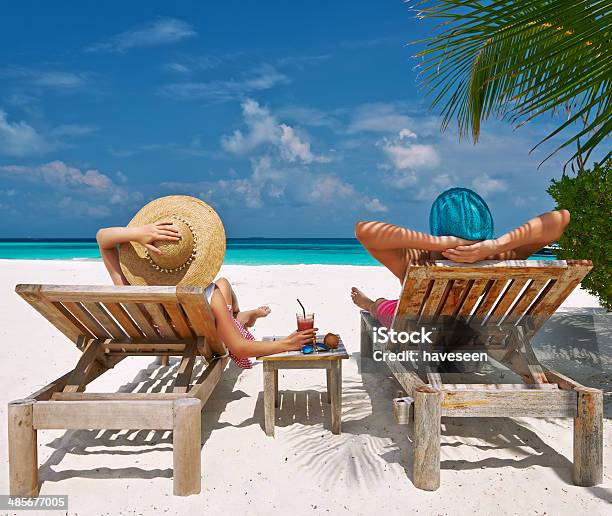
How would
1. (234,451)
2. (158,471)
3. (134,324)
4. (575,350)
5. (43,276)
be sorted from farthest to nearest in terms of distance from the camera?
(43,276), (575,350), (134,324), (234,451), (158,471)

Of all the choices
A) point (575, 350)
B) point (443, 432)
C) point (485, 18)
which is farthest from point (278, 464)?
point (575, 350)

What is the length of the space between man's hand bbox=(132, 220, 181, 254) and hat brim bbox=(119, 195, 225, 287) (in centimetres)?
14

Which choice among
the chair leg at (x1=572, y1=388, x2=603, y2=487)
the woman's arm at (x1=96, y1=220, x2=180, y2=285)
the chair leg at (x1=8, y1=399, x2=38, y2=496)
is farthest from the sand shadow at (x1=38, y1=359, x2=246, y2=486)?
the chair leg at (x1=572, y1=388, x2=603, y2=487)

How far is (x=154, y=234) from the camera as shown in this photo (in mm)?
3096

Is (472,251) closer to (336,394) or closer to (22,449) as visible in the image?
(336,394)

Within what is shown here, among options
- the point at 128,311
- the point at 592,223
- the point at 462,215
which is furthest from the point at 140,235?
the point at 592,223

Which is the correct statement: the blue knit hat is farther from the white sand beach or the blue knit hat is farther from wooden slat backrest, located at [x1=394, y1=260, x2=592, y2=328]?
the white sand beach

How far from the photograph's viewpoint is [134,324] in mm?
3074

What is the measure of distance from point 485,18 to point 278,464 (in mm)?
2468

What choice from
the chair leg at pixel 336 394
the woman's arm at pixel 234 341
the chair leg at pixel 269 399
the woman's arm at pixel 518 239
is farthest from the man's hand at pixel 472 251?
the chair leg at pixel 269 399

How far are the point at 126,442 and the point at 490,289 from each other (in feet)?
7.33

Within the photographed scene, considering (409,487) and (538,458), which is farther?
(538,458)

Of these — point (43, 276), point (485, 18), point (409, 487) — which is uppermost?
point (485, 18)

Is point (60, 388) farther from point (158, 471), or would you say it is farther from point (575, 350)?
point (575, 350)
